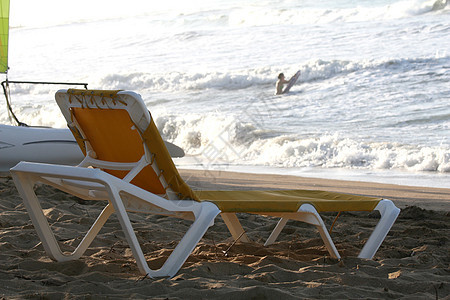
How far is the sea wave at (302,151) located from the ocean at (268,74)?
3cm

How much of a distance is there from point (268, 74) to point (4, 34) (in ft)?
39.0

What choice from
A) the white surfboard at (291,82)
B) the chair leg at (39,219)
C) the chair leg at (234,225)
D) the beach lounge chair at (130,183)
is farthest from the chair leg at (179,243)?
the white surfboard at (291,82)

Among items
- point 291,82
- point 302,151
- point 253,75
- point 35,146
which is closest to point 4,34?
point 35,146

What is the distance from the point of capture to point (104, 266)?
3.18m

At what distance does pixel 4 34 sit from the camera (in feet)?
33.5

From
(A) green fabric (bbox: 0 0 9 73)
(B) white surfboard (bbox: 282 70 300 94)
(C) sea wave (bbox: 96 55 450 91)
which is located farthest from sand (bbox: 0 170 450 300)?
(C) sea wave (bbox: 96 55 450 91)

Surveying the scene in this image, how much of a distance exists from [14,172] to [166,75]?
20129 mm

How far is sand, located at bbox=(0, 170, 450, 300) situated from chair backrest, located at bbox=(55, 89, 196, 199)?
463mm

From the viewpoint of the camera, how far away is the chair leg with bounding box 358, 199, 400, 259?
11.2 ft

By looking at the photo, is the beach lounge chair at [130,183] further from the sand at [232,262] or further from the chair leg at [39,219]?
the sand at [232,262]

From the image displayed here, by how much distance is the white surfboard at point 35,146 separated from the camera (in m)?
7.28

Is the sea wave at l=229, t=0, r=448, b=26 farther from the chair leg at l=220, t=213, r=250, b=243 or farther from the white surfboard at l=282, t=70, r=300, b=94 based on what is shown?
the chair leg at l=220, t=213, r=250, b=243

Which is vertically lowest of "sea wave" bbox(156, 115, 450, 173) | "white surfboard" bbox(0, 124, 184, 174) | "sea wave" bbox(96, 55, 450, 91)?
"sea wave" bbox(96, 55, 450, 91)

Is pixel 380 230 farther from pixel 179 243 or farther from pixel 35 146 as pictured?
pixel 35 146
